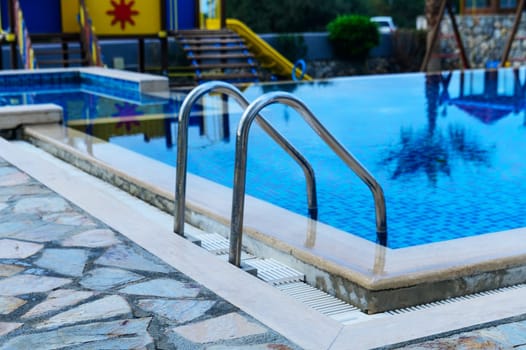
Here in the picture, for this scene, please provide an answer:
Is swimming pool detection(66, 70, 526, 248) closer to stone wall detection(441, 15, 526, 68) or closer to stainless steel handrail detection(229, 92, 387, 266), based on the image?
stainless steel handrail detection(229, 92, 387, 266)

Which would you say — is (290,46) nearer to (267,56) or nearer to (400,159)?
(267,56)

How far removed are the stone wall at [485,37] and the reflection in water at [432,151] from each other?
18023 millimetres

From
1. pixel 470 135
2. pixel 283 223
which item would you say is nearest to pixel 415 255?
pixel 283 223

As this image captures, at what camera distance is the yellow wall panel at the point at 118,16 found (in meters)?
18.8

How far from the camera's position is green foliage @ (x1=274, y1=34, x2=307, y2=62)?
27.8 metres

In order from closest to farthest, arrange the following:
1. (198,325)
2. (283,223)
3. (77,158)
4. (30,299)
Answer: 1. (198,325)
2. (30,299)
3. (283,223)
4. (77,158)

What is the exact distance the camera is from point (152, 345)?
302cm

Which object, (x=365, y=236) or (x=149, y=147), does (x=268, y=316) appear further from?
(x=149, y=147)

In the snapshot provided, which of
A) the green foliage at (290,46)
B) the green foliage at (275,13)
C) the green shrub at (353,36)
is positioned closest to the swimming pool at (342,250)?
the green foliage at (290,46)

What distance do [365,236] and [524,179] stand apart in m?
2.32

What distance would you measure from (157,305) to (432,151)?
207 inches

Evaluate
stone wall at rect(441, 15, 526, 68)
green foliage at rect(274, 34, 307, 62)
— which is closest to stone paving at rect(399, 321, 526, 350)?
stone wall at rect(441, 15, 526, 68)

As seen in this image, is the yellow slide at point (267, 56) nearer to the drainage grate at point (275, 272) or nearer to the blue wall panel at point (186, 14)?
the blue wall panel at point (186, 14)

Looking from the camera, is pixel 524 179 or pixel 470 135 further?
pixel 470 135
